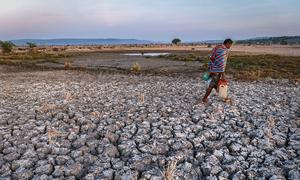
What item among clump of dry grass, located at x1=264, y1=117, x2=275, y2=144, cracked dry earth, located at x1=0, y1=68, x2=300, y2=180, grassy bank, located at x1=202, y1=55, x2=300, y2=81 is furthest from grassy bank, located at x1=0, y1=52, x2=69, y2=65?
clump of dry grass, located at x1=264, y1=117, x2=275, y2=144

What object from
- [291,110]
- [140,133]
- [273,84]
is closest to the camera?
[140,133]

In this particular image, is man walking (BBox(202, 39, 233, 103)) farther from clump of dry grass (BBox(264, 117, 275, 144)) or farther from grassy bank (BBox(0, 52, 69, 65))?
grassy bank (BBox(0, 52, 69, 65))

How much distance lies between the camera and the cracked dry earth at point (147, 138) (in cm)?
480

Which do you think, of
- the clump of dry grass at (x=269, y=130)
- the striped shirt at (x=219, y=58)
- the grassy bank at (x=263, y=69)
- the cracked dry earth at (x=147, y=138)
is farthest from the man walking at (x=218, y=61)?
the grassy bank at (x=263, y=69)

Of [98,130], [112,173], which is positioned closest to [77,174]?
[112,173]

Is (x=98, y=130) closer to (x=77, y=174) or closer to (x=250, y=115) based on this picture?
(x=77, y=174)

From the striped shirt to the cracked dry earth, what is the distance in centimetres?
123

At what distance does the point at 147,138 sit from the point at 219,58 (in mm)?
3923

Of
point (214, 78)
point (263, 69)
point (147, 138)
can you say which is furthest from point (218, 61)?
point (263, 69)

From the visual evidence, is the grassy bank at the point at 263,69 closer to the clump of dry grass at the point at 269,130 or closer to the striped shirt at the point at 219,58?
the striped shirt at the point at 219,58

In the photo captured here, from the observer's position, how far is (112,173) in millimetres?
4688

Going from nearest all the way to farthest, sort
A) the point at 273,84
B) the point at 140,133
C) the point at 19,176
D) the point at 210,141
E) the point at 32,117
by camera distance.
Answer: the point at 19,176, the point at 210,141, the point at 140,133, the point at 32,117, the point at 273,84

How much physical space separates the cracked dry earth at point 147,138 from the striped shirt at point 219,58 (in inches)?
48.6

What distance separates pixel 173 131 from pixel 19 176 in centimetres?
343
